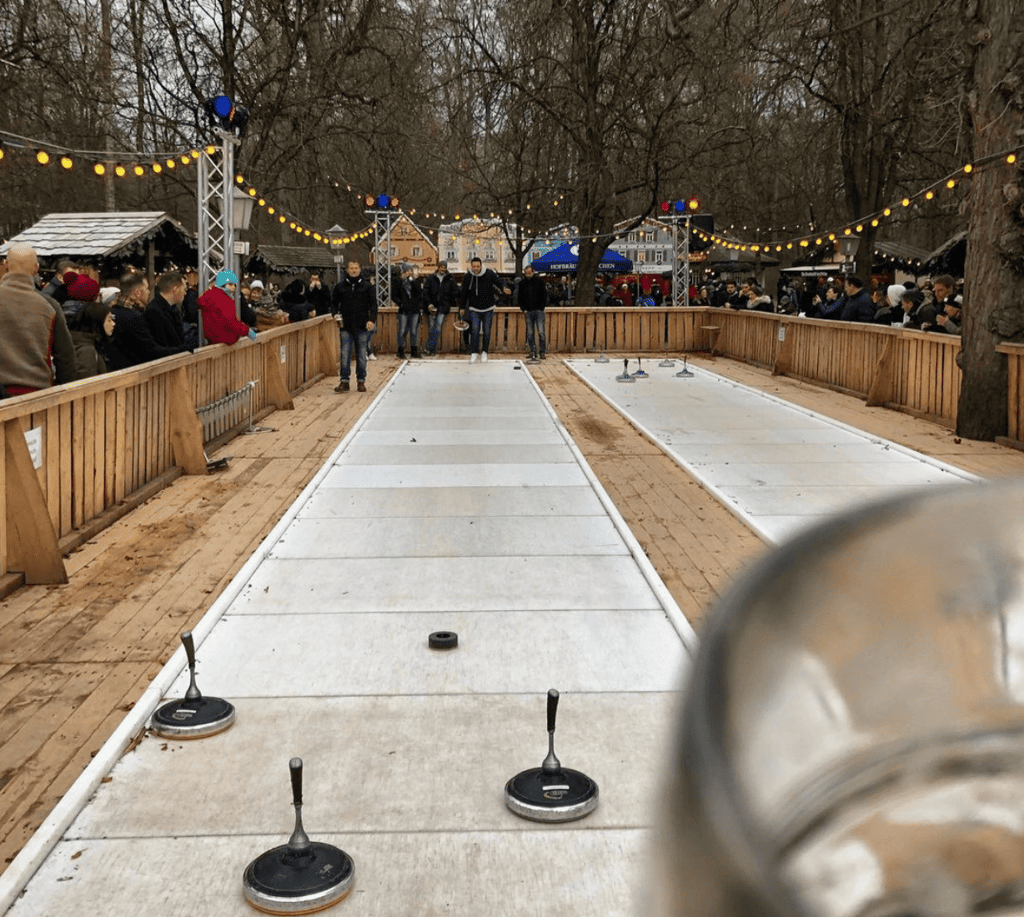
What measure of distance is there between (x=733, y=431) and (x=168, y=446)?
633 centimetres

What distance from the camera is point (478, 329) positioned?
25016 millimetres

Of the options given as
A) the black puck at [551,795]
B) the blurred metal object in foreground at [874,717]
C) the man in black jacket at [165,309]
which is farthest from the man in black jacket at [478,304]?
the blurred metal object in foreground at [874,717]

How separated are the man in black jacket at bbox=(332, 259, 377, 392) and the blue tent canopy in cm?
2408

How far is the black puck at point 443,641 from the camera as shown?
566cm

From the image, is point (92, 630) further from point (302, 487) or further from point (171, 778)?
point (302, 487)

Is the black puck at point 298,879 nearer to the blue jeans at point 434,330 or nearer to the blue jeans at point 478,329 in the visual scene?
the blue jeans at point 478,329

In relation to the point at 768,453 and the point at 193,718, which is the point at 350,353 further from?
the point at 193,718

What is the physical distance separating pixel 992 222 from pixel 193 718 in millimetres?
10895

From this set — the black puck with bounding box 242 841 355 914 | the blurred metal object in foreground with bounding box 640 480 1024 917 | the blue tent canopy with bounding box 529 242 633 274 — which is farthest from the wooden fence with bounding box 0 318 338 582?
the blue tent canopy with bounding box 529 242 633 274

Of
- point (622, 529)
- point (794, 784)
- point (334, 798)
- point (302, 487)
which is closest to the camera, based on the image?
point (794, 784)

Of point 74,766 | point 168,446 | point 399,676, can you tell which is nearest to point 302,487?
point 168,446

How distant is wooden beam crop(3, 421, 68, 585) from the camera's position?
6773mm

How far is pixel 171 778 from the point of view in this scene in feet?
14.1

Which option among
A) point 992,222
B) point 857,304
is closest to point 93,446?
point 992,222
